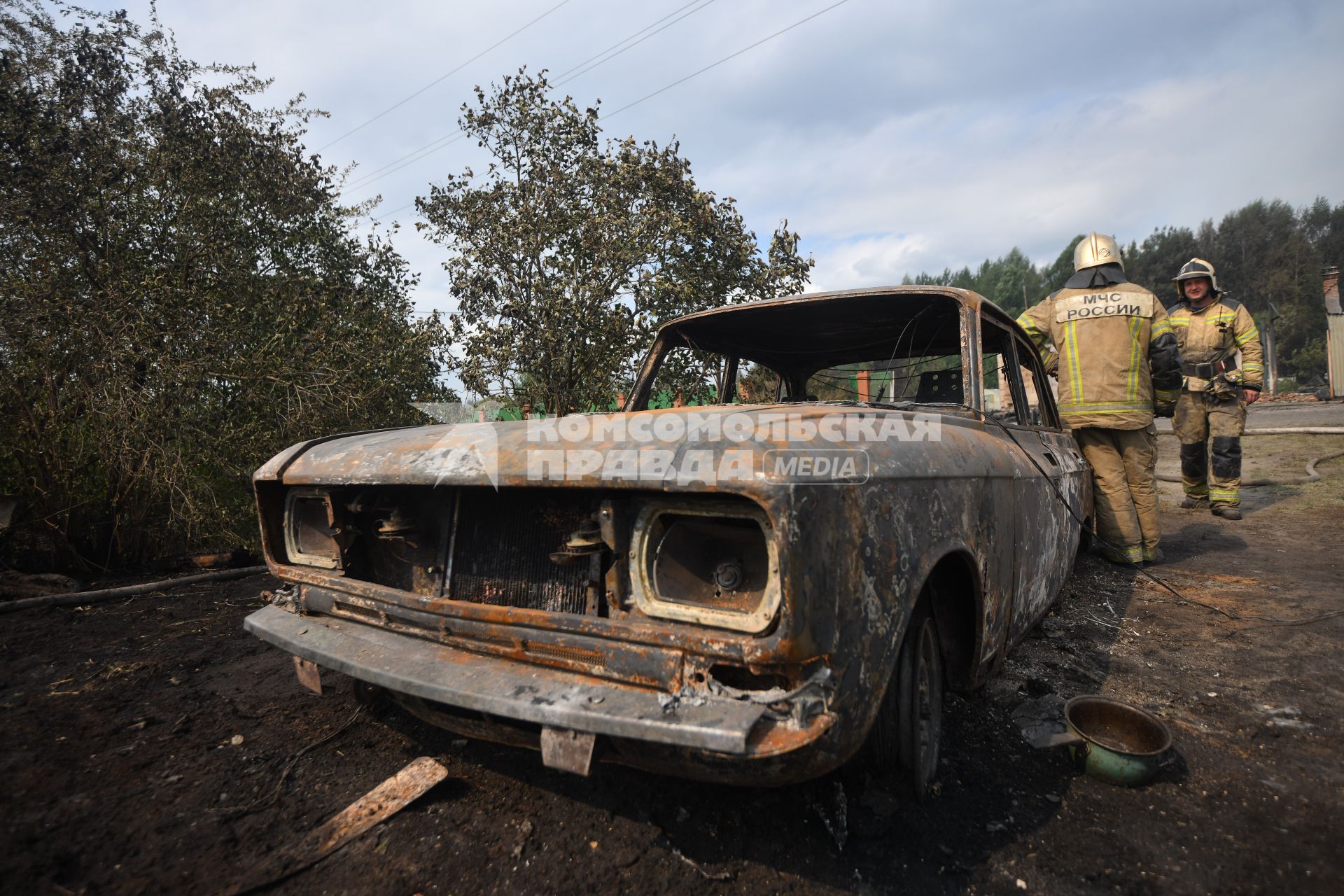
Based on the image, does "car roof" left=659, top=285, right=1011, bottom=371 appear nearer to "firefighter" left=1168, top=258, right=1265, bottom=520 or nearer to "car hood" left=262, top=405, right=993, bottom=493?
"car hood" left=262, top=405, right=993, bottom=493

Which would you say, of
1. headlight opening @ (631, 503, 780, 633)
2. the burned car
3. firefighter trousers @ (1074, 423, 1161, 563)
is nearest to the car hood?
the burned car

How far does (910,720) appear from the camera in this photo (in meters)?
1.77

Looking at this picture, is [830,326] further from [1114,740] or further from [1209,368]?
[1209,368]

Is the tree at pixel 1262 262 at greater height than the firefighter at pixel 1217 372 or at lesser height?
greater

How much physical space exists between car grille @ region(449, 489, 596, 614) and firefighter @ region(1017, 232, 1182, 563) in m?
3.83

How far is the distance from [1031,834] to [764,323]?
2223 mm

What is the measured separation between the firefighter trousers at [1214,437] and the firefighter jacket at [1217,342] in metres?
0.22

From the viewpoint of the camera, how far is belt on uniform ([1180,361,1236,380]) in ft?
19.9

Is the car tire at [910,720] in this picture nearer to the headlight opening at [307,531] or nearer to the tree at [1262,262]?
the headlight opening at [307,531]

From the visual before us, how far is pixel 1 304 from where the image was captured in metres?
4.71

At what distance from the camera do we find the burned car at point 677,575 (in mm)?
1341

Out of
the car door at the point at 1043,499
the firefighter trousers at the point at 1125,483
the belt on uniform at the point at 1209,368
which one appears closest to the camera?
the car door at the point at 1043,499

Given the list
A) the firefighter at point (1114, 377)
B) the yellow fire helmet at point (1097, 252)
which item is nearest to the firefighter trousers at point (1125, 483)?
the firefighter at point (1114, 377)

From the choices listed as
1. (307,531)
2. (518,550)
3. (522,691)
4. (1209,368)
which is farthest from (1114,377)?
(307,531)
